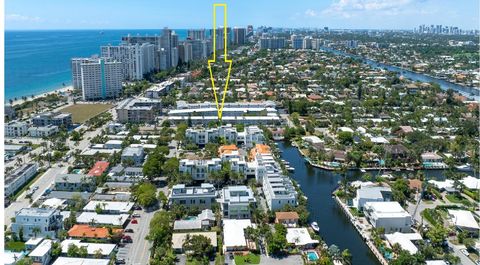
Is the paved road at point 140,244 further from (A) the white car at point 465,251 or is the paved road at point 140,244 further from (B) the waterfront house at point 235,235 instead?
(A) the white car at point 465,251

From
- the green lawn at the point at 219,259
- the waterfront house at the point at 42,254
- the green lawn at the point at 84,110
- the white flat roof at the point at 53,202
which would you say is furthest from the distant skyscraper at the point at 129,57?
the green lawn at the point at 219,259

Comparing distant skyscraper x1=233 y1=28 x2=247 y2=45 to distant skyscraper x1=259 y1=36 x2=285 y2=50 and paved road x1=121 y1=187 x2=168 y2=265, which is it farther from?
paved road x1=121 y1=187 x2=168 y2=265

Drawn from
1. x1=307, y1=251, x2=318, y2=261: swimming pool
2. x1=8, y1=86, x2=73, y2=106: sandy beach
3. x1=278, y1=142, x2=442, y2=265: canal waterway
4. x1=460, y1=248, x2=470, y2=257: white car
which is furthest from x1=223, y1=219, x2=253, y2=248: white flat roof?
x1=8, y1=86, x2=73, y2=106: sandy beach

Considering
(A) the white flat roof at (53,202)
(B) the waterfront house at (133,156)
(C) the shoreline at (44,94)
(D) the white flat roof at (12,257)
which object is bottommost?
(D) the white flat roof at (12,257)

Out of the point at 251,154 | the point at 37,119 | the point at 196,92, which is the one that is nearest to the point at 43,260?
the point at 251,154

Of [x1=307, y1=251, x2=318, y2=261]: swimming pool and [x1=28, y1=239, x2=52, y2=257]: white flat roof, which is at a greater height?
[x1=28, y1=239, x2=52, y2=257]: white flat roof

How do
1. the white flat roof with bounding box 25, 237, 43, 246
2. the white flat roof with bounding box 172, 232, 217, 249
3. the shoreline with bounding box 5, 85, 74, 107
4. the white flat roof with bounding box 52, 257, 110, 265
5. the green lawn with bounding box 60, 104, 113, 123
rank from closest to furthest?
the white flat roof with bounding box 52, 257, 110, 265 → the white flat roof with bounding box 25, 237, 43, 246 → the white flat roof with bounding box 172, 232, 217, 249 → the green lawn with bounding box 60, 104, 113, 123 → the shoreline with bounding box 5, 85, 74, 107

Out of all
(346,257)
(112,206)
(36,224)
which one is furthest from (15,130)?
(346,257)
